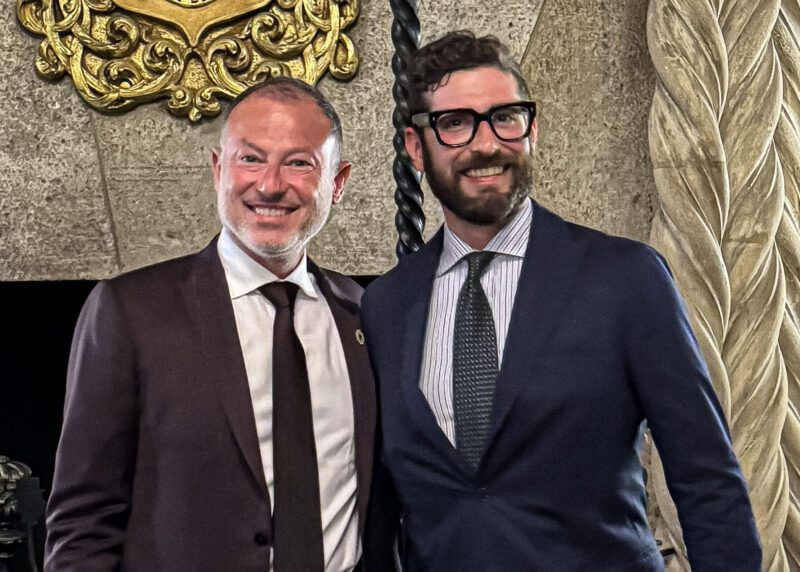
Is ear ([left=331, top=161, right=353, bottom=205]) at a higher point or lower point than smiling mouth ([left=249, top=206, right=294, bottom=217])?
higher

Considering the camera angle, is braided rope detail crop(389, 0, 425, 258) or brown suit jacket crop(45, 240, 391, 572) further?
braided rope detail crop(389, 0, 425, 258)

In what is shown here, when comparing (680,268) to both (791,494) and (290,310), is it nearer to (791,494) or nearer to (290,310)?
(791,494)

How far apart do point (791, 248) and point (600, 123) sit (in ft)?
1.59

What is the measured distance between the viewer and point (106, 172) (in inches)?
103

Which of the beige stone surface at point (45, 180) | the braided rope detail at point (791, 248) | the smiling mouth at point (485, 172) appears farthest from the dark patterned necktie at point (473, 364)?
the beige stone surface at point (45, 180)

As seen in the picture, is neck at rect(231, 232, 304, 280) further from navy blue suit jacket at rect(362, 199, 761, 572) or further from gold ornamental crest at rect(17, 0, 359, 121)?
gold ornamental crest at rect(17, 0, 359, 121)

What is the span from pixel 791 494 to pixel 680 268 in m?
0.53

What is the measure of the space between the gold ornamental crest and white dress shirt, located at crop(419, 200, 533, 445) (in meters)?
1.18

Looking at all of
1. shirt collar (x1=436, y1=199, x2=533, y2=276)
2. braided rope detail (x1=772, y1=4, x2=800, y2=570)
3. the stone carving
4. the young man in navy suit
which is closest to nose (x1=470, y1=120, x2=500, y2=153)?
the young man in navy suit

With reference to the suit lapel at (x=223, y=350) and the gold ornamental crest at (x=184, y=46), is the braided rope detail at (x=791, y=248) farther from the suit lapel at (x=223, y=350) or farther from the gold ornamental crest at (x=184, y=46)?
the suit lapel at (x=223, y=350)

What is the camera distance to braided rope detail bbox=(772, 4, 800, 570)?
2418 mm

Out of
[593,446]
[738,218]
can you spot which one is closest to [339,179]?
[593,446]

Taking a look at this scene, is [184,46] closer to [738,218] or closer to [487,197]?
[738,218]

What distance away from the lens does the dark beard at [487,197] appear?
1440 millimetres
